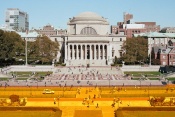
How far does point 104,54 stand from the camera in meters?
119

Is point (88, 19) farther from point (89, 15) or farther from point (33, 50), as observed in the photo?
point (33, 50)

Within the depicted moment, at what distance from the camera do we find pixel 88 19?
419ft

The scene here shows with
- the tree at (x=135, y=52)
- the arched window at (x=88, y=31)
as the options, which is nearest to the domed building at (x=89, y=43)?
the arched window at (x=88, y=31)

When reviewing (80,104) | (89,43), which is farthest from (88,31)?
(80,104)

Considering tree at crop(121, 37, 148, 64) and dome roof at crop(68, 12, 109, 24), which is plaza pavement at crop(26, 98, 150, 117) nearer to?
tree at crop(121, 37, 148, 64)

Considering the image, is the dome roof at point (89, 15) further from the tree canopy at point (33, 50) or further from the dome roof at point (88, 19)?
the tree canopy at point (33, 50)

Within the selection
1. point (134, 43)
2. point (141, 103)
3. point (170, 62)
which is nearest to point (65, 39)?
point (134, 43)

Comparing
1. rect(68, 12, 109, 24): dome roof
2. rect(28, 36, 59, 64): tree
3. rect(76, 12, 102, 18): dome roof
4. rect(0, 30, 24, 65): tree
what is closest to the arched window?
rect(68, 12, 109, 24): dome roof

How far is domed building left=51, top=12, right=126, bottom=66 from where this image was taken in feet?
387

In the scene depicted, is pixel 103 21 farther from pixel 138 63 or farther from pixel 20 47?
pixel 20 47

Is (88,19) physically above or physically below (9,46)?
above

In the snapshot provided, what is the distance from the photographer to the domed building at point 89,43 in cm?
11788

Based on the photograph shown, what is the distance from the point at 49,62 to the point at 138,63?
1119 inches

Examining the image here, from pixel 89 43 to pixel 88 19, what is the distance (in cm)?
1304
